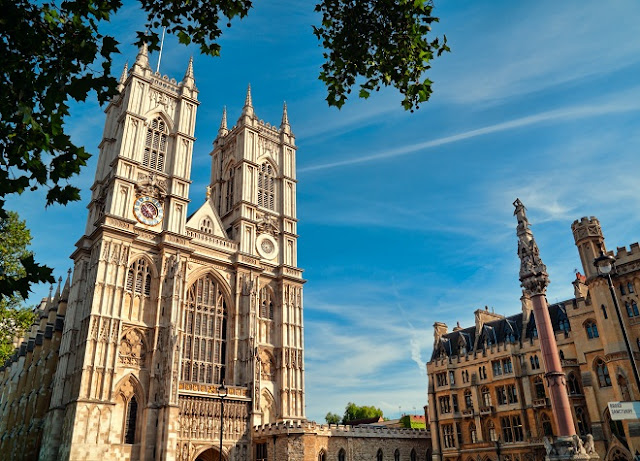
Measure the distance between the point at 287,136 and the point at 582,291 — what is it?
105 ft

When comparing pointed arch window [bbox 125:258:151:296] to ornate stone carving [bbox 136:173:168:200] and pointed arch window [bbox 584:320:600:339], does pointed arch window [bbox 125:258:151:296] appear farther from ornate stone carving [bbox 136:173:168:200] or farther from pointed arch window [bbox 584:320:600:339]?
pointed arch window [bbox 584:320:600:339]

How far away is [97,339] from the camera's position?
110 feet

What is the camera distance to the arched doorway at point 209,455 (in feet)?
120

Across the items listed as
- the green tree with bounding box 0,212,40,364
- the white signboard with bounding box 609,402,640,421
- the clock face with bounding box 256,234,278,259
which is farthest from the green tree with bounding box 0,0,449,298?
the clock face with bounding box 256,234,278,259

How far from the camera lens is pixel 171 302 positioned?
3762 cm

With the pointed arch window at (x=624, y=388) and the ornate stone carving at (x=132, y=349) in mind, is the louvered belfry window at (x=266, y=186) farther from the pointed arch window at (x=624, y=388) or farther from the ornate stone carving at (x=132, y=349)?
the pointed arch window at (x=624, y=388)

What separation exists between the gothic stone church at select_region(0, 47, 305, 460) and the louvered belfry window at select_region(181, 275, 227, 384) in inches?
4.0

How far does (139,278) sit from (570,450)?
98.8ft

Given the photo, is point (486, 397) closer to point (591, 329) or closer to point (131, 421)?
point (591, 329)

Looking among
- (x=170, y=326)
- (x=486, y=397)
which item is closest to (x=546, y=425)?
(x=486, y=397)

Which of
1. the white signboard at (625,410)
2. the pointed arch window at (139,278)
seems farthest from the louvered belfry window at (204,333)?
the white signboard at (625,410)

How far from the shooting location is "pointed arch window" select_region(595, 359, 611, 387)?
3275 centimetres

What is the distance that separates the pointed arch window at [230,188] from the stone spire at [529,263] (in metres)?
30.1

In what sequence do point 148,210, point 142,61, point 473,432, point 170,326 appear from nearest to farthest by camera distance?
point 170,326 → point 148,210 → point 473,432 → point 142,61
